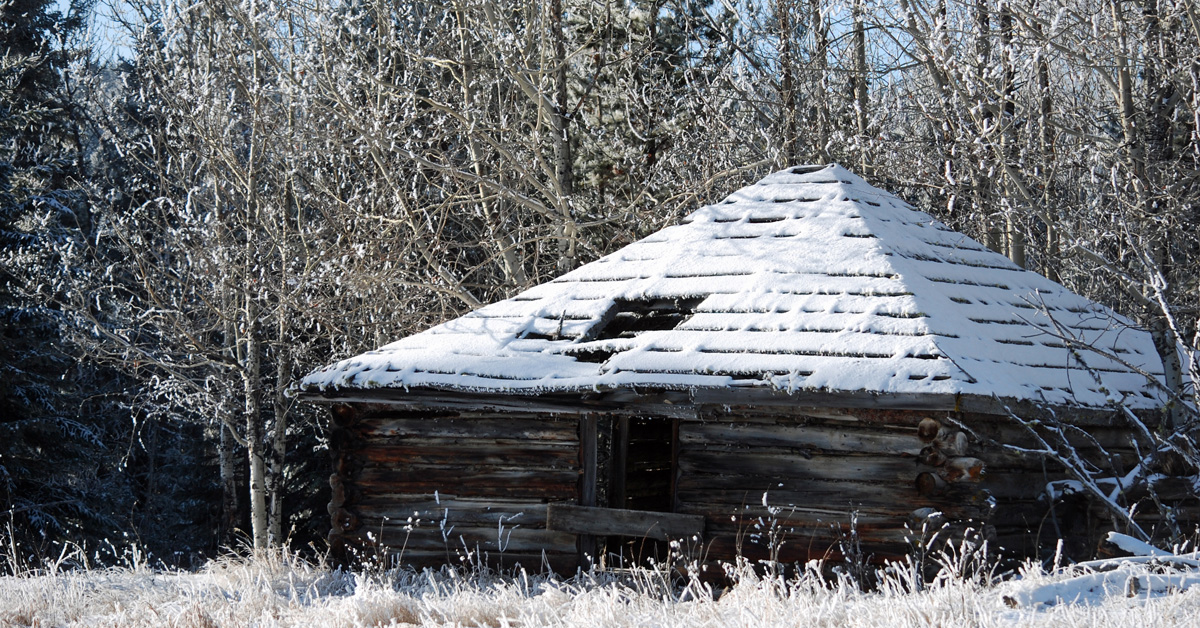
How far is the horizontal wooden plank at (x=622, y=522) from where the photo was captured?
7875 millimetres

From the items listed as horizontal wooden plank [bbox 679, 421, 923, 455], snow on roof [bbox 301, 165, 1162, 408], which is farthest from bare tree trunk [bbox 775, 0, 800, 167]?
horizontal wooden plank [bbox 679, 421, 923, 455]

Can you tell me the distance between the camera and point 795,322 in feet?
25.7

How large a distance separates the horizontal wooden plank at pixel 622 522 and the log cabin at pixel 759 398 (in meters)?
0.02

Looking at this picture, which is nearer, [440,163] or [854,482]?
[854,482]

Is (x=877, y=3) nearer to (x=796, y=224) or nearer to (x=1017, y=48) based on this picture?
(x=1017, y=48)

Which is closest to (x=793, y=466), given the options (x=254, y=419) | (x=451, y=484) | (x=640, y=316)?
(x=640, y=316)

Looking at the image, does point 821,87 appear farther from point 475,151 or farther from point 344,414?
point 344,414

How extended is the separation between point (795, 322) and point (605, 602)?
3.12 m

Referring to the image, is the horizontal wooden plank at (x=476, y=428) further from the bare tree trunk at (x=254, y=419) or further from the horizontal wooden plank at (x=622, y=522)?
the bare tree trunk at (x=254, y=419)

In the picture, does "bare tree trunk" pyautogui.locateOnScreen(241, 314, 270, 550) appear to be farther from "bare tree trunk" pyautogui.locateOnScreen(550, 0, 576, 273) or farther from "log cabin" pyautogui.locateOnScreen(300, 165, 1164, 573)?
"log cabin" pyautogui.locateOnScreen(300, 165, 1164, 573)

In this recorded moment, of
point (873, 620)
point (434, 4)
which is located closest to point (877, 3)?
point (434, 4)

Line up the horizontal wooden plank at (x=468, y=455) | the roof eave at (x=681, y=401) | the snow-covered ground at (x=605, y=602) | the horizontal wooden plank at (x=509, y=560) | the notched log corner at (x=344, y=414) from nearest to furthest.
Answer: the snow-covered ground at (x=605, y=602) < the roof eave at (x=681, y=401) < the horizontal wooden plank at (x=509, y=560) < the horizontal wooden plank at (x=468, y=455) < the notched log corner at (x=344, y=414)

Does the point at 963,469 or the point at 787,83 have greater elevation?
the point at 787,83

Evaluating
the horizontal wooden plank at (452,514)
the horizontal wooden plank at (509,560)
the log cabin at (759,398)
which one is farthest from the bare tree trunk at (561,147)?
the horizontal wooden plank at (509,560)
